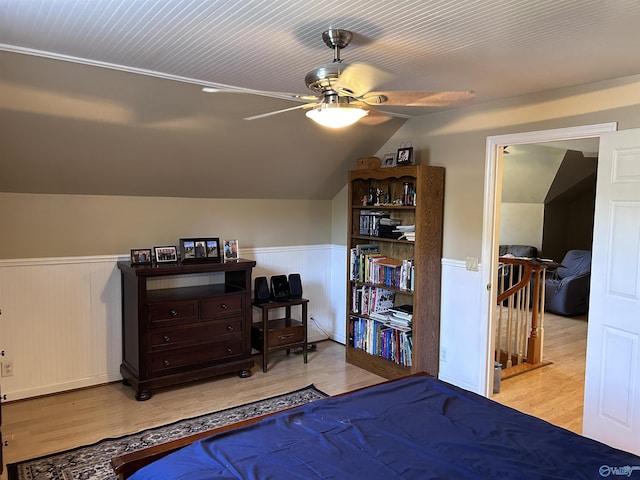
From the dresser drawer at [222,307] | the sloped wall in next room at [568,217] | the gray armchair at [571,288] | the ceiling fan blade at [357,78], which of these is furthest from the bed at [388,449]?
the sloped wall in next room at [568,217]

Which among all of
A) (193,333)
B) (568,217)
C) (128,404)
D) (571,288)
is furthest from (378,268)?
(568,217)

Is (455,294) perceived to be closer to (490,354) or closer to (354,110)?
(490,354)

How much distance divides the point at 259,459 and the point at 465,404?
0.99m

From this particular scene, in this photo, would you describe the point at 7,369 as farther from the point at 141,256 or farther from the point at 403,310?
the point at 403,310

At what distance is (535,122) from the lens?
3.25 metres

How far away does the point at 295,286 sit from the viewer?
4512 mm

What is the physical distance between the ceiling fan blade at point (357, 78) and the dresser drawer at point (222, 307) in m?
2.31

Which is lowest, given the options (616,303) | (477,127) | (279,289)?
(279,289)

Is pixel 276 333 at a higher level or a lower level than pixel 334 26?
lower

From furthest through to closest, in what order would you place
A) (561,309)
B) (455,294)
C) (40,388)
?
(561,309)
(455,294)
(40,388)

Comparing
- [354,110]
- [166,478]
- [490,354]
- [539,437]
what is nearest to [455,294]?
[490,354]

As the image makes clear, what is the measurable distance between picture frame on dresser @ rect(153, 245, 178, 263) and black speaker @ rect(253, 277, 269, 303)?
79cm

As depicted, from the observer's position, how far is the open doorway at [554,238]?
3758mm

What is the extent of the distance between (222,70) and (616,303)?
108 inches
